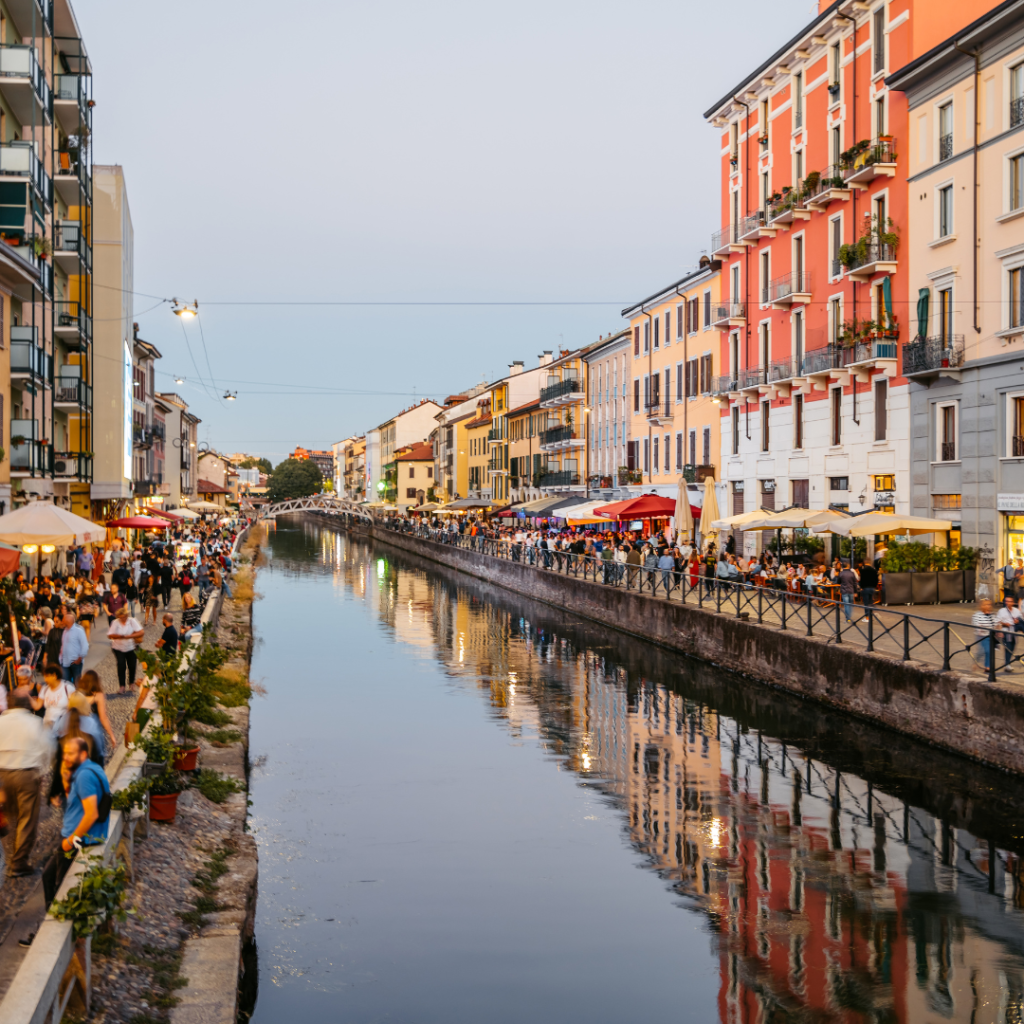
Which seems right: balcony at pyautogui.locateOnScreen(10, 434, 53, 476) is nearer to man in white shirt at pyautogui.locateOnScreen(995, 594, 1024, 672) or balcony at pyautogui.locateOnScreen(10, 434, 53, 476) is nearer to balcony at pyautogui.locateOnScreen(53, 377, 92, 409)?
balcony at pyautogui.locateOnScreen(53, 377, 92, 409)

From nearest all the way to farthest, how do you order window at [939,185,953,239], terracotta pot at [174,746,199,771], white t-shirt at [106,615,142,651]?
terracotta pot at [174,746,199,771] < white t-shirt at [106,615,142,651] < window at [939,185,953,239]

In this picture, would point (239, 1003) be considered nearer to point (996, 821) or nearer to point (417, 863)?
point (417, 863)

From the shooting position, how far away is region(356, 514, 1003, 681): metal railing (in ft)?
57.3

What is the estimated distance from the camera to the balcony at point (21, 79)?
28.1 meters

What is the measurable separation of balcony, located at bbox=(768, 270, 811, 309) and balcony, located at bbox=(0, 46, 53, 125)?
77.4 ft

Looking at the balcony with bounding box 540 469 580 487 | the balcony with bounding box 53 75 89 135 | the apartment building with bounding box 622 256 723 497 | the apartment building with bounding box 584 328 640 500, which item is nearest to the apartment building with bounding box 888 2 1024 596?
the apartment building with bounding box 622 256 723 497

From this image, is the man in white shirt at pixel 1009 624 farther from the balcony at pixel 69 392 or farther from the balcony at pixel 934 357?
the balcony at pixel 69 392

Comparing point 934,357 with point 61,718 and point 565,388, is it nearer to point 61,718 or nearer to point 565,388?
point 61,718

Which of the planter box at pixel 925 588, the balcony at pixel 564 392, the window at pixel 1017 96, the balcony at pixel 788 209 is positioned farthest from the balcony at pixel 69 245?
the balcony at pixel 564 392

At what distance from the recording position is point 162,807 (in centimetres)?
1144

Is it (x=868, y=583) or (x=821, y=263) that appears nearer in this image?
(x=868, y=583)

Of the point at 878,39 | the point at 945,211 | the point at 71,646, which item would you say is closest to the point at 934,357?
the point at 945,211

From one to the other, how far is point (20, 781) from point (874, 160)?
30507 mm

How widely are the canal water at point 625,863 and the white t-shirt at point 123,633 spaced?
292 centimetres
